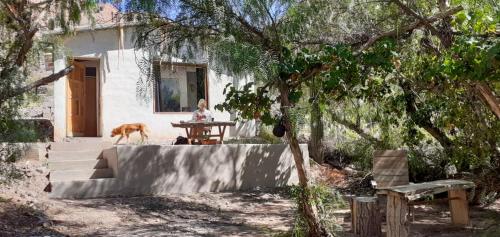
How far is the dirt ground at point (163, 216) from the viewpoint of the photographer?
6.91 metres

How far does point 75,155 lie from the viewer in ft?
32.7

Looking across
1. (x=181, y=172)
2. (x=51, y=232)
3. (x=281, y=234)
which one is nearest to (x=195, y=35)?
(x=281, y=234)

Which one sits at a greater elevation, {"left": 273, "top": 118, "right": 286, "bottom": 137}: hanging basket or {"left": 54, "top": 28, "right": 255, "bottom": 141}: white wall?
{"left": 54, "top": 28, "right": 255, "bottom": 141}: white wall

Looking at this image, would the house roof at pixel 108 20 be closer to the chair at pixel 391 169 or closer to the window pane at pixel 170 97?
the window pane at pixel 170 97

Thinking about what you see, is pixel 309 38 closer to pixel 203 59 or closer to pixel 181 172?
pixel 203 59

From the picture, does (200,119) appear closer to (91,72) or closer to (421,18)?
(91,72)

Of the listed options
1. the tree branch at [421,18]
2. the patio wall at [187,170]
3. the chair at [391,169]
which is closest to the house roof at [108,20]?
the patio wall at [187,170]

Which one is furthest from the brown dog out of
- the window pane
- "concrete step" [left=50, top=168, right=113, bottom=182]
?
"concrete step" [left=50, top=168, right=113, bottom=182]

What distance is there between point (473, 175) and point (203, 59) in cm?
491

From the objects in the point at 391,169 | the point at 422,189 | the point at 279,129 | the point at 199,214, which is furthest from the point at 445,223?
the point at 199,214

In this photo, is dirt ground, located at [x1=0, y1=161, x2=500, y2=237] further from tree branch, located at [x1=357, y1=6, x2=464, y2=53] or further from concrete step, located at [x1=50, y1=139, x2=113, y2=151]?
tree branch, located at [x1=357, y1=6, x2=464, y2=53]

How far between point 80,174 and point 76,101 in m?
4.21

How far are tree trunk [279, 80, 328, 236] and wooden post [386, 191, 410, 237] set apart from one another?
70 centimetres

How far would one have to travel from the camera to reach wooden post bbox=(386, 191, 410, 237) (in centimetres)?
567
